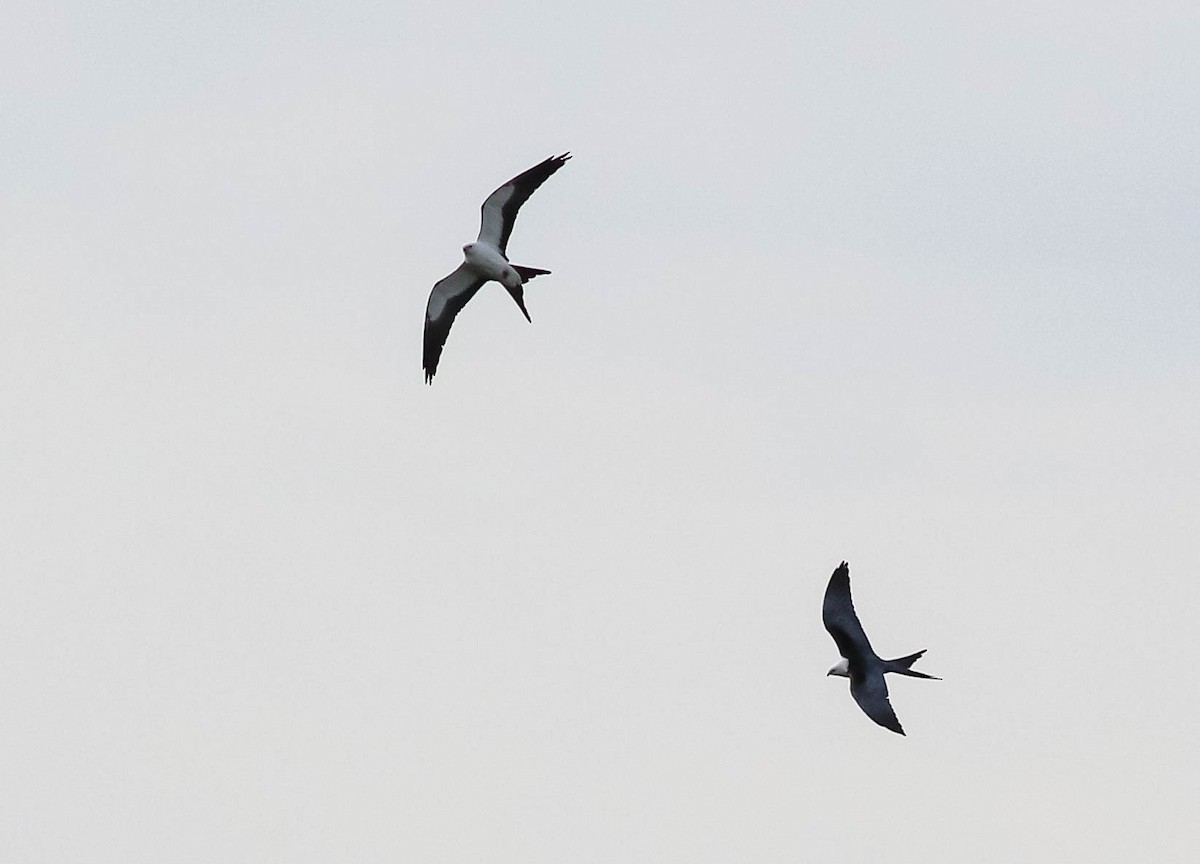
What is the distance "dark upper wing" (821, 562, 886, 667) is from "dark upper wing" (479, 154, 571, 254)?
368 inches

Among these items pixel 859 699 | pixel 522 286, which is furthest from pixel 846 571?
pixel 522 286

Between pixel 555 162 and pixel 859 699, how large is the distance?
11785mm

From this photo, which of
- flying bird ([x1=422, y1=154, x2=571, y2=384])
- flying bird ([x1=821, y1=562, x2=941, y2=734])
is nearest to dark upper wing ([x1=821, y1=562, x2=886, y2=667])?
flying bird ([x1=821, y1=562, x2=941, y2=734])

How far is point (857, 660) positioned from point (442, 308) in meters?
11.0

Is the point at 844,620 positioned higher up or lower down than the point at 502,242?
lower down

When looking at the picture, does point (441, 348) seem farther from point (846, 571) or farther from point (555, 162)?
point (846, 571)

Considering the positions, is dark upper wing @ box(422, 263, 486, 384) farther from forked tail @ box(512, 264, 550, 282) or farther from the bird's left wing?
the bird's left wing

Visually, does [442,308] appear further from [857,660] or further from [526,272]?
[857,660]

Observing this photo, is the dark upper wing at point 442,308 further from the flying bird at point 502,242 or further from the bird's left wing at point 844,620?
the bird's left wing at point 844,620

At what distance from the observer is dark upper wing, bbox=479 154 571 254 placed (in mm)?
37844

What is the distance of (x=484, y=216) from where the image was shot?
38531 mm

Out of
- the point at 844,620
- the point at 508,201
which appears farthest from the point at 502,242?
the point at 844,620

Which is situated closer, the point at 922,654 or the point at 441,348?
the point at 922,654

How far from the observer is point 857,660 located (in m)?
38.9
